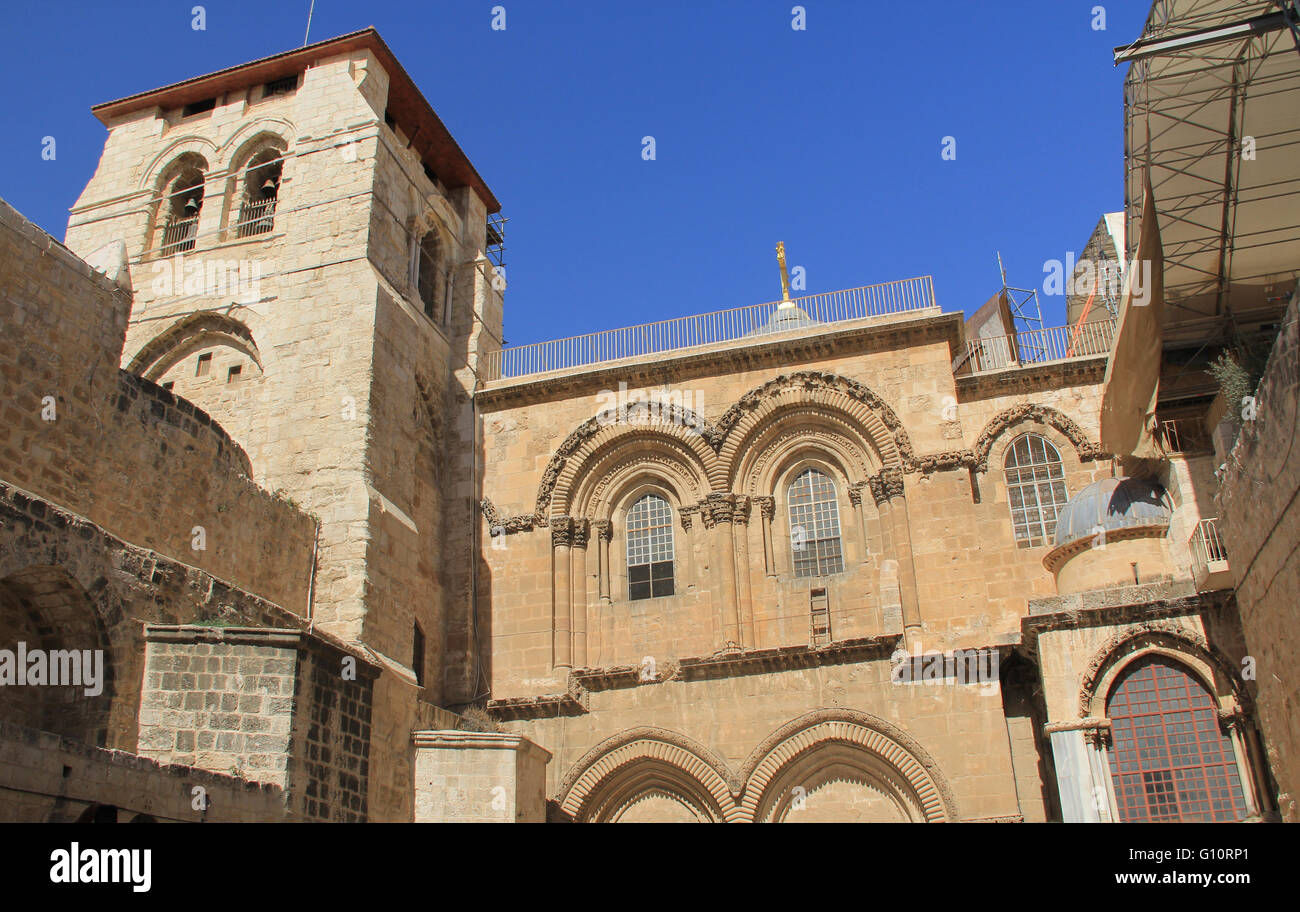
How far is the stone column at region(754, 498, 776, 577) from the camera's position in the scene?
58.2 ft

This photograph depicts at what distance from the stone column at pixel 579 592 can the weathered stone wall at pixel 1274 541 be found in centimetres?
934

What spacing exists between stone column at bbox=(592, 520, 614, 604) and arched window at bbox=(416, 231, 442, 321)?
5504 millimetres

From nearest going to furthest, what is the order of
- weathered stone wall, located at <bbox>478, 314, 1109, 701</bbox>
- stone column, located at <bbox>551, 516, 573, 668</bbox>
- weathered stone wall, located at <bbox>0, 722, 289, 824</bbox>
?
weathered stone wall, located at <bbox>0, 722, 289, 824</bbox>, weathered stone wall, located at <bbox>478, 314, 1109, 701</bbox>, stone column, located at <bbox>551, 516, 573, 668</bbox>

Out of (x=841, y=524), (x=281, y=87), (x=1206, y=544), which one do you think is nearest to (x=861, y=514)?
(x=841, y=524)

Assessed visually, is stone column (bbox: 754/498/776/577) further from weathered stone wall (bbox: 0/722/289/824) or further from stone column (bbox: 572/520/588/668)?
weathered stone wall (bbox: 0/722/289/824)

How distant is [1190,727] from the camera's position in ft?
45.4

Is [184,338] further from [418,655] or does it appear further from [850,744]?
[850,744]

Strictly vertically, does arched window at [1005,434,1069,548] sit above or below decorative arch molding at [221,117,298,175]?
below

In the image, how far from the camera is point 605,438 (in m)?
19.0

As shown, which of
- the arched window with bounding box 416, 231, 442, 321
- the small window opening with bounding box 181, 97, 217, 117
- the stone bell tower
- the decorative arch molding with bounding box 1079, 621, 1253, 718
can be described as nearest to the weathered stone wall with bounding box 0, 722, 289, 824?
the stone bell tower

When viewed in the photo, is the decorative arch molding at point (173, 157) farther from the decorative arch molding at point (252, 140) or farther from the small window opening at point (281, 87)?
the small window opening at point (281, 87)

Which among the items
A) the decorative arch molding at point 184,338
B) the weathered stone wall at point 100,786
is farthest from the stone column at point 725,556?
the weathered stone wall at point 100,786

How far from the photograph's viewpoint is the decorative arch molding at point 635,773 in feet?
54.2
